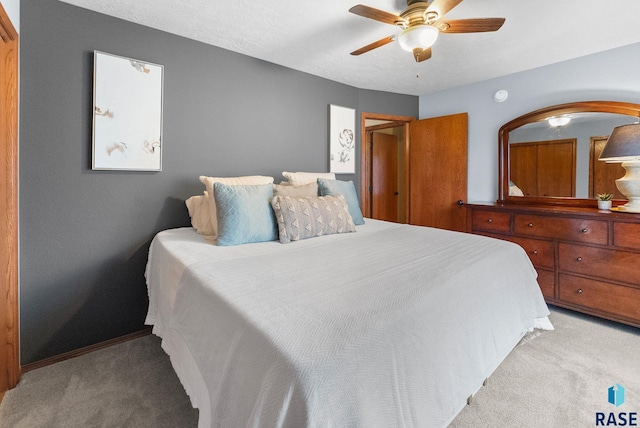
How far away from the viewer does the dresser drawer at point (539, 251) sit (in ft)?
8.67

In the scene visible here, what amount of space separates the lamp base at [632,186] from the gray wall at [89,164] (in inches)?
120

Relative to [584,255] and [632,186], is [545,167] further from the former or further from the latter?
[584,255]

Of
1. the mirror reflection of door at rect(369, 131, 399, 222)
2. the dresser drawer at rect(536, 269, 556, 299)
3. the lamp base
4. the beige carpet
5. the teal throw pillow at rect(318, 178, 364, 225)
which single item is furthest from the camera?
the mirror reflection of door at rect(369, 131, 399, 222)

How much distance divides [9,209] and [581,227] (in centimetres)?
395

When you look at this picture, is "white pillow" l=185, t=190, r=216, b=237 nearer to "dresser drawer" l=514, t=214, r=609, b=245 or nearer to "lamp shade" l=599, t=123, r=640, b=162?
"dresser drawer" l=514, t=214, r=609, b=245

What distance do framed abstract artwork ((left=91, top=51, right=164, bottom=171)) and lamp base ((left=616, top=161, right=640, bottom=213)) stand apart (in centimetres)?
365

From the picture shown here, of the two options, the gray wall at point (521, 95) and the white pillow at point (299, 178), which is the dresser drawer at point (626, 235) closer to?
the gray wall at point (521, 95)

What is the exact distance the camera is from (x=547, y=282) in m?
2.67

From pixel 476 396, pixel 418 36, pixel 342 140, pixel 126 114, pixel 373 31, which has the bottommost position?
pixel 476 396

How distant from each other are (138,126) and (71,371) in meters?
1.65

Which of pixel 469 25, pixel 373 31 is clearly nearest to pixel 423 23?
pixel 469 25

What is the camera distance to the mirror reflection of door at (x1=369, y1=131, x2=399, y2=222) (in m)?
4.99

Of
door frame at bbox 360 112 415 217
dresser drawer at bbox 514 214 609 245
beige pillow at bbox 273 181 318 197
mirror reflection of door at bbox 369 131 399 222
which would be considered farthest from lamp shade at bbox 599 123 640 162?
mirror reflection of door at bbox 369 131 399 222

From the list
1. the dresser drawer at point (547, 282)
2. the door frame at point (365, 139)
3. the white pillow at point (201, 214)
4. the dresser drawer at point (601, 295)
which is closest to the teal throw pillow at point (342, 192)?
the white pillow at point (201, 214)
